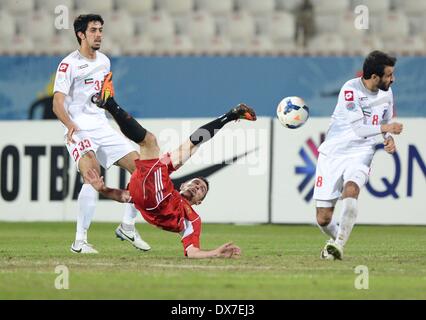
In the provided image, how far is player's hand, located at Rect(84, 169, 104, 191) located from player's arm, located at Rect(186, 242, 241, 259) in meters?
0.96

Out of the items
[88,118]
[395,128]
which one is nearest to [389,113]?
[395,128]

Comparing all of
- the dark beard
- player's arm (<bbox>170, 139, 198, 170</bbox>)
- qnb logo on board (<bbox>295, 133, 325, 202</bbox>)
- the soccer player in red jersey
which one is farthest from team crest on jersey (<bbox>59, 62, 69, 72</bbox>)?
qnb logo on board (<bbox>295, 133, 325, 202</bbox>)

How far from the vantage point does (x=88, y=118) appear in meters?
11.3

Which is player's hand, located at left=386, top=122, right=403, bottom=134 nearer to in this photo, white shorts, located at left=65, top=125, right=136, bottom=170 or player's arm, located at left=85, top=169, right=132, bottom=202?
player's arm, located at left=85, top=169, right=132, bottom=202

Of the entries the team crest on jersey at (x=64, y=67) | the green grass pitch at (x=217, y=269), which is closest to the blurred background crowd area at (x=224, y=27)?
the green grass pitch at (x=217, y=269)

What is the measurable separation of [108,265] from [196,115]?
892cm

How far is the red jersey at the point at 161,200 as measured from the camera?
992 cm

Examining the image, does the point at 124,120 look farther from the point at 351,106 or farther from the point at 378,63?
the point at 378,63

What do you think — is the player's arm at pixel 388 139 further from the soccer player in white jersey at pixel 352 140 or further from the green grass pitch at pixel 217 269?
the green grass pitch at pixel 217 269

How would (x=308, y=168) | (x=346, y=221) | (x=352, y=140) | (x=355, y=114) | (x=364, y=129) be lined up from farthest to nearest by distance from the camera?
(x=308, y=168)
(x=352, y=140)
(x=355, y=114)
(x=364, y=129)
(x=346, y=221)

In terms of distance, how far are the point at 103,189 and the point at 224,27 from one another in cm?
1007

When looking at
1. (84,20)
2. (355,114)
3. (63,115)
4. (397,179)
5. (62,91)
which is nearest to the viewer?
(355,114)

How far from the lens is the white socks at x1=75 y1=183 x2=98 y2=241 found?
1089 cm

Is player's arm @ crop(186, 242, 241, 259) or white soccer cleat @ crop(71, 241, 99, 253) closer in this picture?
player's arm @ crop(186, 242, 241, 259)
